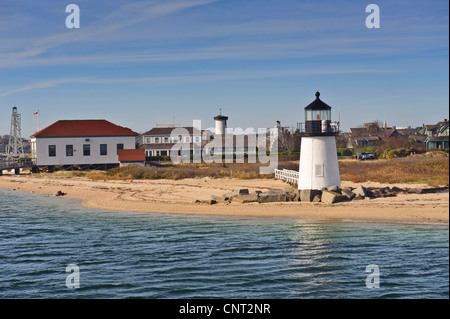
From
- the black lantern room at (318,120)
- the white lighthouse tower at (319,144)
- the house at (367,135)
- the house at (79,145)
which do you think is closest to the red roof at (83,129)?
the house at (79,145)

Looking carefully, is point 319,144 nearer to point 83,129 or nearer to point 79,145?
point 79,145

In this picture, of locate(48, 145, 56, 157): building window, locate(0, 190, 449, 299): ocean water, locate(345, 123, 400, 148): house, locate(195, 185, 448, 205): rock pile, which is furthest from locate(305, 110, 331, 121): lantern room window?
Result: locate(345, 123, 400, 148): house

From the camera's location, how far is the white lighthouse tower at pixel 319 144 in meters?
26.9

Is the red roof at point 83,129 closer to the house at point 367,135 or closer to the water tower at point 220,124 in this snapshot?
the water tower at point 220,124

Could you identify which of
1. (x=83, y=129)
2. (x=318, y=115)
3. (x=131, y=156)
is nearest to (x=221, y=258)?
A: (x=318, y=115)

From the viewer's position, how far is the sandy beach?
2488 cm

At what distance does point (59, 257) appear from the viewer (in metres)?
18.4

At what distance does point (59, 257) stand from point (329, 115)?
15.3 metres

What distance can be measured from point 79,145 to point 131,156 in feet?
19.0

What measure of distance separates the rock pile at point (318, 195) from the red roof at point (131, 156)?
25.0 meters

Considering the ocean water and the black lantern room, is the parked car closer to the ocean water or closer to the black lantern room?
the black lantern room

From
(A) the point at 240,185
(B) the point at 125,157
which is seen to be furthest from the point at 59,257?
(B) the point at 125,157

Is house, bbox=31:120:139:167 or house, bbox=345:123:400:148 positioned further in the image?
house, bbox=345:123:400:148

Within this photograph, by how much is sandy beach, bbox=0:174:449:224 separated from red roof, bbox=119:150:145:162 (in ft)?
27.2
